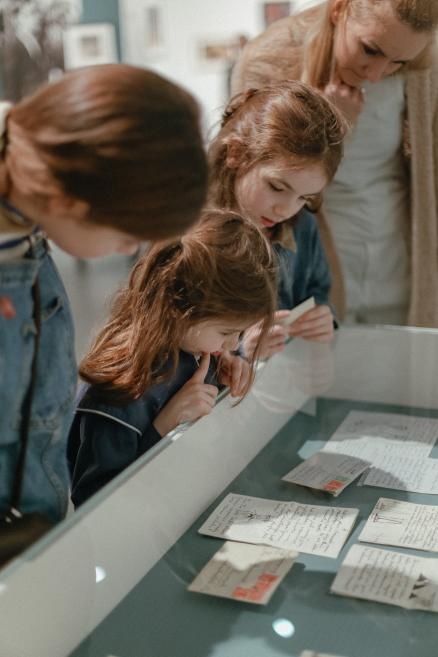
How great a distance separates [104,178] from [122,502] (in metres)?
0.46

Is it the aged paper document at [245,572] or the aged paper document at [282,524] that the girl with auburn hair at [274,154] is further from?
the aged paper document at [245,572]

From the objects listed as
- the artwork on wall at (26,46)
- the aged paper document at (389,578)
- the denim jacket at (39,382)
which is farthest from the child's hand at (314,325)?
the artwork on wall at (26,46)

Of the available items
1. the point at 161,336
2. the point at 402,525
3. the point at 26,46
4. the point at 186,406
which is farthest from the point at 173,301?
the point at 26,46

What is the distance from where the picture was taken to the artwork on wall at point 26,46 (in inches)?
201

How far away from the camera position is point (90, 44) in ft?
19.7

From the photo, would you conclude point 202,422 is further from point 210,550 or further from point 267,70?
point 267,70

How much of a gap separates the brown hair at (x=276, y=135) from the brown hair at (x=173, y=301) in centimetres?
26

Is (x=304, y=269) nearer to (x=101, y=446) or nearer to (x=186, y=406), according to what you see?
(x=186, y=406)

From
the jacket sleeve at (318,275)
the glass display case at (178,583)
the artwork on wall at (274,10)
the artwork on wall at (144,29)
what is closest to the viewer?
the glass display case at (178,583)

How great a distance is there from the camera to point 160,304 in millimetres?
1389

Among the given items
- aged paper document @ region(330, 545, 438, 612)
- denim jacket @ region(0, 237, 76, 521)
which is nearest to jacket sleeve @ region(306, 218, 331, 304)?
aged paper document @ region(330, 545, 438, 612)

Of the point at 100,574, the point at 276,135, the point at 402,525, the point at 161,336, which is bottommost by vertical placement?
the point at 402,525

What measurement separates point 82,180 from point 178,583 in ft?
1.95

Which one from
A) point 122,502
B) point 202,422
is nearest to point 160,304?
point 202,422
